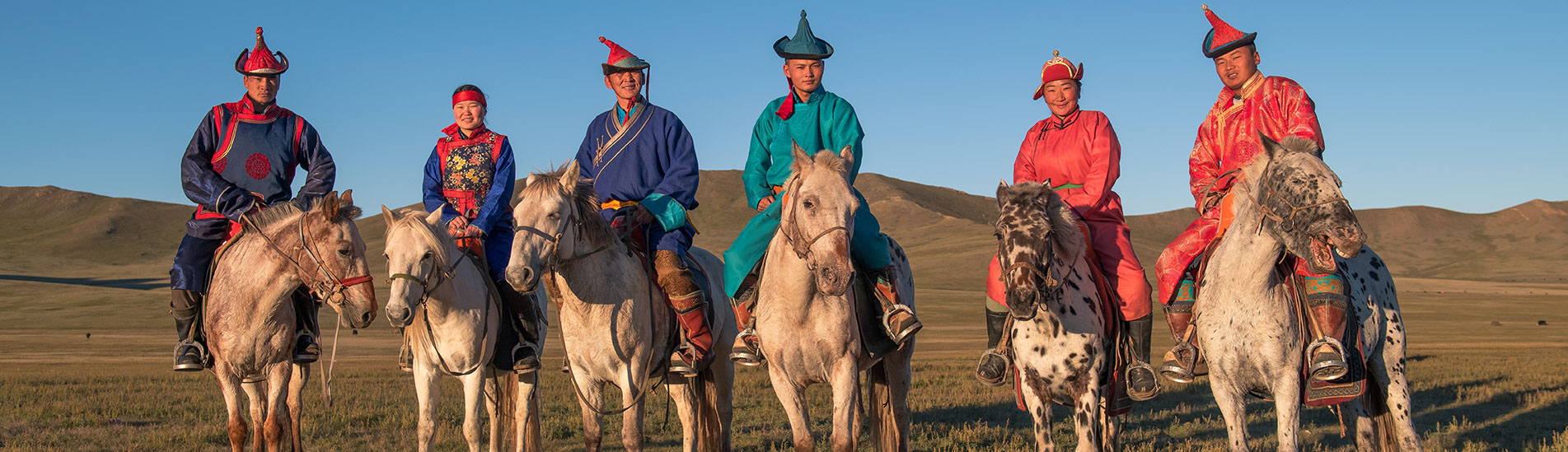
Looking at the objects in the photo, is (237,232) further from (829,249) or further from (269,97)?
(829,249)

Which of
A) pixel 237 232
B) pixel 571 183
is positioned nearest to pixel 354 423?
pixel 237 232

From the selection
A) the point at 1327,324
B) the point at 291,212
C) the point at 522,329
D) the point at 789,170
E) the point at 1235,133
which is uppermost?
the point at 1235,133

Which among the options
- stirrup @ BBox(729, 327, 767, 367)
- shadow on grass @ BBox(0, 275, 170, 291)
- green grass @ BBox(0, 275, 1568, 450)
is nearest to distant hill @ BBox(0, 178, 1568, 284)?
shadow on grass @ BBox(0, 275, 170, 291)

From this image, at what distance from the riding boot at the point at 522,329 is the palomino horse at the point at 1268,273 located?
14.8ft

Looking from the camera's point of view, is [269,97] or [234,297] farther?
[269,97]

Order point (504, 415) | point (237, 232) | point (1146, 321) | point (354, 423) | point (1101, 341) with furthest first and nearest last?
point (354, 423) → point (504, 415) → point (237, 232) → point (1146, 321) → point (1101, 341)

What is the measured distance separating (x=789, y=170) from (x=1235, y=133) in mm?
2878

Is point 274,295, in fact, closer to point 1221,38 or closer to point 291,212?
point 291,212

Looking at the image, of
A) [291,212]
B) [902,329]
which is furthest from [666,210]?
[291,212]

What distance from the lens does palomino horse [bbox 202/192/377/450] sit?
655 cm

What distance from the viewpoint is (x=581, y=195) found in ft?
21.1

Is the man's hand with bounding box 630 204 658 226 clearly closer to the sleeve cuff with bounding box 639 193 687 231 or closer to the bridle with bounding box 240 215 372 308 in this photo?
the sleeve cuff with bounding box 639 193 687 231

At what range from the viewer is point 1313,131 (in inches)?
233

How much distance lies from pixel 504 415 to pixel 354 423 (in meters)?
3.86
